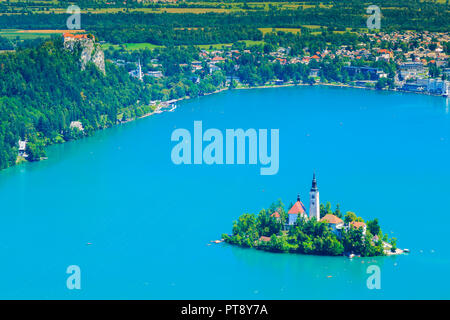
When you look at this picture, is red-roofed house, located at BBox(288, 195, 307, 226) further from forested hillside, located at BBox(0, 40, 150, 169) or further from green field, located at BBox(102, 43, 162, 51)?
green field, located at BBox(102, 43, 162, 51)

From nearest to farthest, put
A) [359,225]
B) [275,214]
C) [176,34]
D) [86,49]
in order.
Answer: [359,225]
[275,214]
[86,49]
[176,34]

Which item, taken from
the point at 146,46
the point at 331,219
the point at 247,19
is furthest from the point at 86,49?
the point at 247,19

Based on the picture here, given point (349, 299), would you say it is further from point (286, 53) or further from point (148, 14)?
point (148, 14)

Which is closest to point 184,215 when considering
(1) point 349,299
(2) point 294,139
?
(1) point 349,299

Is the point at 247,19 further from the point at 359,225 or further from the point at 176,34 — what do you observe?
the point at 359,225

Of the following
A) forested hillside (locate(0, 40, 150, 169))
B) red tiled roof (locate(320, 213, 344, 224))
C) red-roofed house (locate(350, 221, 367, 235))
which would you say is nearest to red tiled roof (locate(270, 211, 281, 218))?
red tiled roof (locate(320, 213, 344, 224))

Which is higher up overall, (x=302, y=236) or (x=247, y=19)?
(x=247, y=19)
